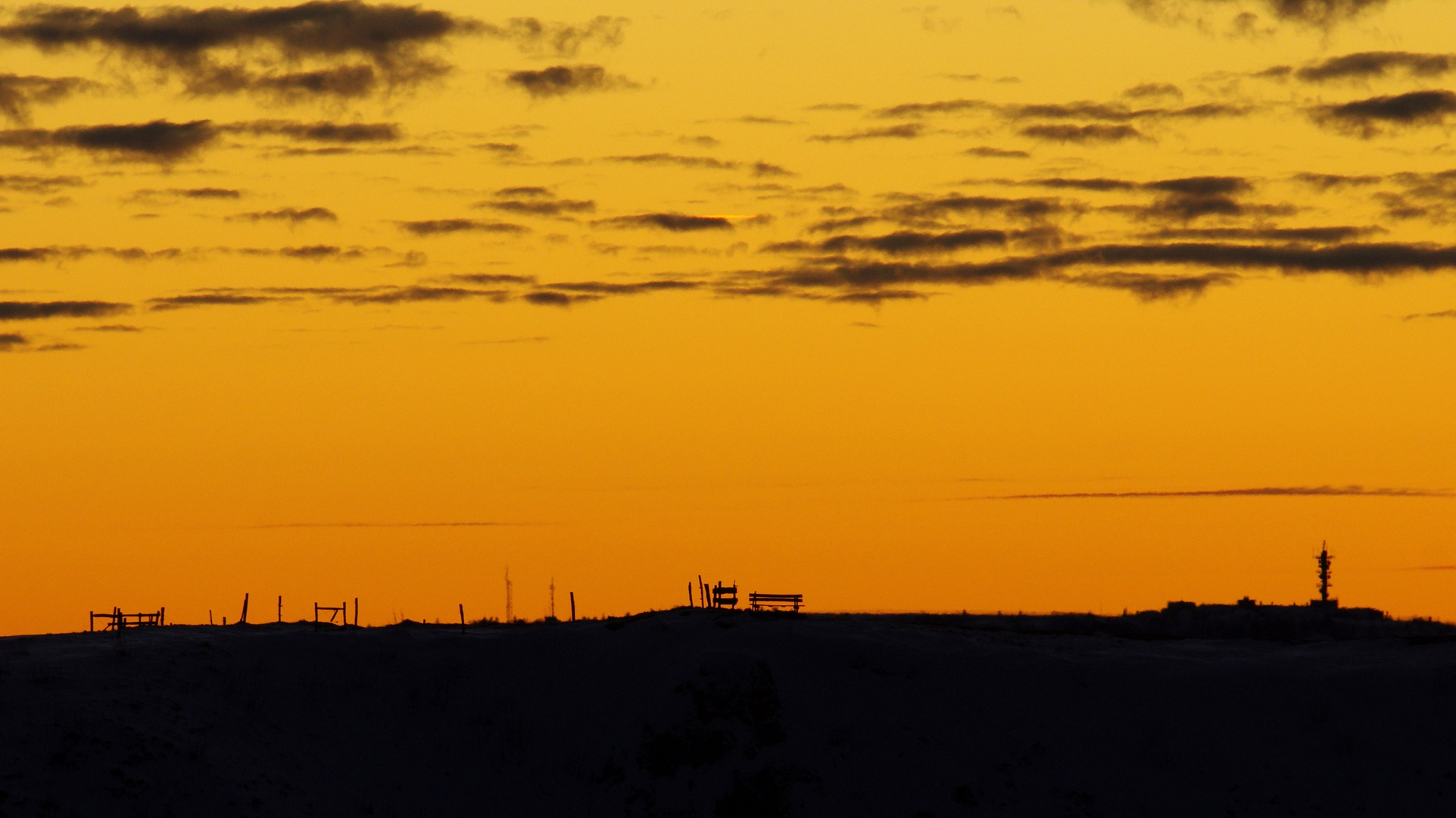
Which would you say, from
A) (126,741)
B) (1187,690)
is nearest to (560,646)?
(126,741)

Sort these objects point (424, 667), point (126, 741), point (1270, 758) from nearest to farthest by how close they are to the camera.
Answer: point (126, 741)
point (1270, 758)
point (424, 667)

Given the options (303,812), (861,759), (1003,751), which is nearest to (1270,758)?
(1003,751)

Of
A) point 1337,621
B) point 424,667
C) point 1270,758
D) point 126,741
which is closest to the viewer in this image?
point 126,741

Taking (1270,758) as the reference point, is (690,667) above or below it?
above

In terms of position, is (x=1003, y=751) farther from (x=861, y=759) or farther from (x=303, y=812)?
(x=303, y=812)

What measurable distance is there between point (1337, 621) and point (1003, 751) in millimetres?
61376

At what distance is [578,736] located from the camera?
56.8m

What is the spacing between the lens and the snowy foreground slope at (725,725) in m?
52.0

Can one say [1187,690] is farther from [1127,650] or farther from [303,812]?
[303,812]

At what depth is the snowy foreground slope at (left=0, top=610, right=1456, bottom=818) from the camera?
5197 centimetres

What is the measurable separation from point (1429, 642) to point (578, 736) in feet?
94.9

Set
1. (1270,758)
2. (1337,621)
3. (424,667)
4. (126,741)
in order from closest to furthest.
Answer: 1. (126,741)
2. (1270,758)
3. (424,667)
4. (1337,621)

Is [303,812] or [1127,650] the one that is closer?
[303,812]

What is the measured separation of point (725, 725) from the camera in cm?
5562
